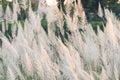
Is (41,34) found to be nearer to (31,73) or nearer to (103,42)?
(103,42)

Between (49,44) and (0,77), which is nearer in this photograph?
(0,77)

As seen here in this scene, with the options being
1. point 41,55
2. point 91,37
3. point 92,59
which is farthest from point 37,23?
point 41,55

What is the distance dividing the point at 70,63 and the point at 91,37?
141cm

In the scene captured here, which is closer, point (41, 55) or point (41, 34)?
point (41, 55)

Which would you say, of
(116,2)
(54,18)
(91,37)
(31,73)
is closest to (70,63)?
(31,73)

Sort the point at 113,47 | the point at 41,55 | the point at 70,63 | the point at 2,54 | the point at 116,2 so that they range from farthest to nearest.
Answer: the point at 116,2
the point at 2,54
the point at 113,47
the point at 41,55
the point at 70,63

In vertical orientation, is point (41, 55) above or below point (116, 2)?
above

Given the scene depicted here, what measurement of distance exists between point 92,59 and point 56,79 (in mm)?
582

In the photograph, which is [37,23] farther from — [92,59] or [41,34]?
[92,59]

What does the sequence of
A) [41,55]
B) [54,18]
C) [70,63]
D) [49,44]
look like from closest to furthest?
[70,63] < [41,55] < [49,44] < [54,18]

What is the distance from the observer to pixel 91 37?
3908 mm

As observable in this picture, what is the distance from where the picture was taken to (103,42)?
11.9 ft

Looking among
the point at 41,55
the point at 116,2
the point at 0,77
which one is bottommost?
the point at 116,2

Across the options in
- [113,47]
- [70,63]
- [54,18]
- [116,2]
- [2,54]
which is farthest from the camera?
[116,2]
